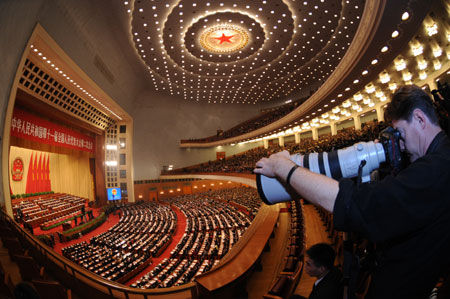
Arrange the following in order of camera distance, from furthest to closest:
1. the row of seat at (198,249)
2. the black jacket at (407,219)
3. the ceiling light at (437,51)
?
the ceiling light at (437,51), the row of seat at (198,249), the black jacket at (407,219)

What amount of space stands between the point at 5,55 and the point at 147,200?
2336cm

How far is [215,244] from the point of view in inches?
424

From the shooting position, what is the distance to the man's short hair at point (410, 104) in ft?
3.01

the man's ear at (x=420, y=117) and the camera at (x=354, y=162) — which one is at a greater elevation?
the man's ear at (x=420, y=117)

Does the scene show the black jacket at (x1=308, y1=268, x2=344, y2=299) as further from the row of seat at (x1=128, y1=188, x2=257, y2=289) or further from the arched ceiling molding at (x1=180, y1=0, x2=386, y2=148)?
the row of seat at (x1=128, y1=188, x2=257, y2=289)

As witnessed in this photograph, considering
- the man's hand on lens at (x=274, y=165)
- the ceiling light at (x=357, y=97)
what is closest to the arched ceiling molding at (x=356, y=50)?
the ceiling light at (x=357, y=97)

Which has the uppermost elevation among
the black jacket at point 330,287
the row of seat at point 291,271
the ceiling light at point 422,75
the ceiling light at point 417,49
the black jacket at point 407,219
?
the ceiling light at point 417,49

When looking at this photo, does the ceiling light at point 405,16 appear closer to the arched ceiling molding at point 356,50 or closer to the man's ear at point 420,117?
the arched ceiling molding at point 356,50

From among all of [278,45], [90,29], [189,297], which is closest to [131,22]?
[90,29]

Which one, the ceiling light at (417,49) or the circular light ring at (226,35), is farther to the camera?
the circular light ring at (226,35)

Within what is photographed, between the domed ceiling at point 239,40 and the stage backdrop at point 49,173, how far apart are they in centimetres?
1362

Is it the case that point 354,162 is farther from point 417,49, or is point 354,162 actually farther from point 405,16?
point 417,49

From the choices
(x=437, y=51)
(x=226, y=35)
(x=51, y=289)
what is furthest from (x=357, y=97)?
(x=51, y=289)

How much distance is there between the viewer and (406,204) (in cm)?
71
